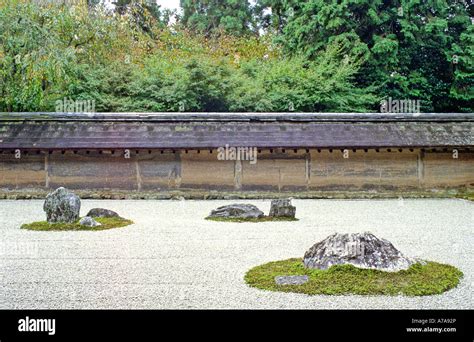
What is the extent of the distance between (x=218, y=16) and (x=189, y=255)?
3375 centimetres

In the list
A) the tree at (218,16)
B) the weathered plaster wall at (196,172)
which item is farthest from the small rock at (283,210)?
the tree at (218,16)

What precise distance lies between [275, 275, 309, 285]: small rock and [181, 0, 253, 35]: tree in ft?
106

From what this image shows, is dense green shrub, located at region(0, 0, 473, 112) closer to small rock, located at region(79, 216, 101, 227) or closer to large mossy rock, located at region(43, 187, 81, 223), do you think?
large mossy rock, located at region(43, 187, 81, 223)

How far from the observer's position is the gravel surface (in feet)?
19.4

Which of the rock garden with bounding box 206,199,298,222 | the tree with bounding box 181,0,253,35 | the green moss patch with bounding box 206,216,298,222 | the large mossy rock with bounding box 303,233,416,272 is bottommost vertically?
the green moss patch with bounding box 206,216,298,222

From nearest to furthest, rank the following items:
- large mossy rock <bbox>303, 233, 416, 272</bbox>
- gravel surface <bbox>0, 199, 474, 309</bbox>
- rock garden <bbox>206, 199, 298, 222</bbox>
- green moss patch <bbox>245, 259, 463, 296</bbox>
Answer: gravel surface <bbox>0, 199, 474, 309</bbox>
green moss patch <bbox>245, 259, 463, 296</bbox>
large mossy rock <bbox>303, 233, 416, 272</bbox>
rock garden <bbox>206, 199, 298, 222</bbox>

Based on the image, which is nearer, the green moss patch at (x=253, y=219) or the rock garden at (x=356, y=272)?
the rock garden at (x=356, y=272)

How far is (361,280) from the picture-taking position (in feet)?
21.7

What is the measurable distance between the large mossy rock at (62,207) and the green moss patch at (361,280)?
5.69 m

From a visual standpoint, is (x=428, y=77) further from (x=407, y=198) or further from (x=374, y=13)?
(x=407, y=198)

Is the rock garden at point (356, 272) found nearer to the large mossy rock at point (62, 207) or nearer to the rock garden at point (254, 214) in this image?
the rock garden at point (254, 214)

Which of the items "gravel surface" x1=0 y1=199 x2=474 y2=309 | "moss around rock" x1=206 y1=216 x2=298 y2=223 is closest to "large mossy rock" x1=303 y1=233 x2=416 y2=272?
"gravel surface" x1=0 y1=199 x2=474 y2=309

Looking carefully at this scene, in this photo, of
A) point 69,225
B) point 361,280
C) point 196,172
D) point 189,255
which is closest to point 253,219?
point 69,225

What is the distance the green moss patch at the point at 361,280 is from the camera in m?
6.26
